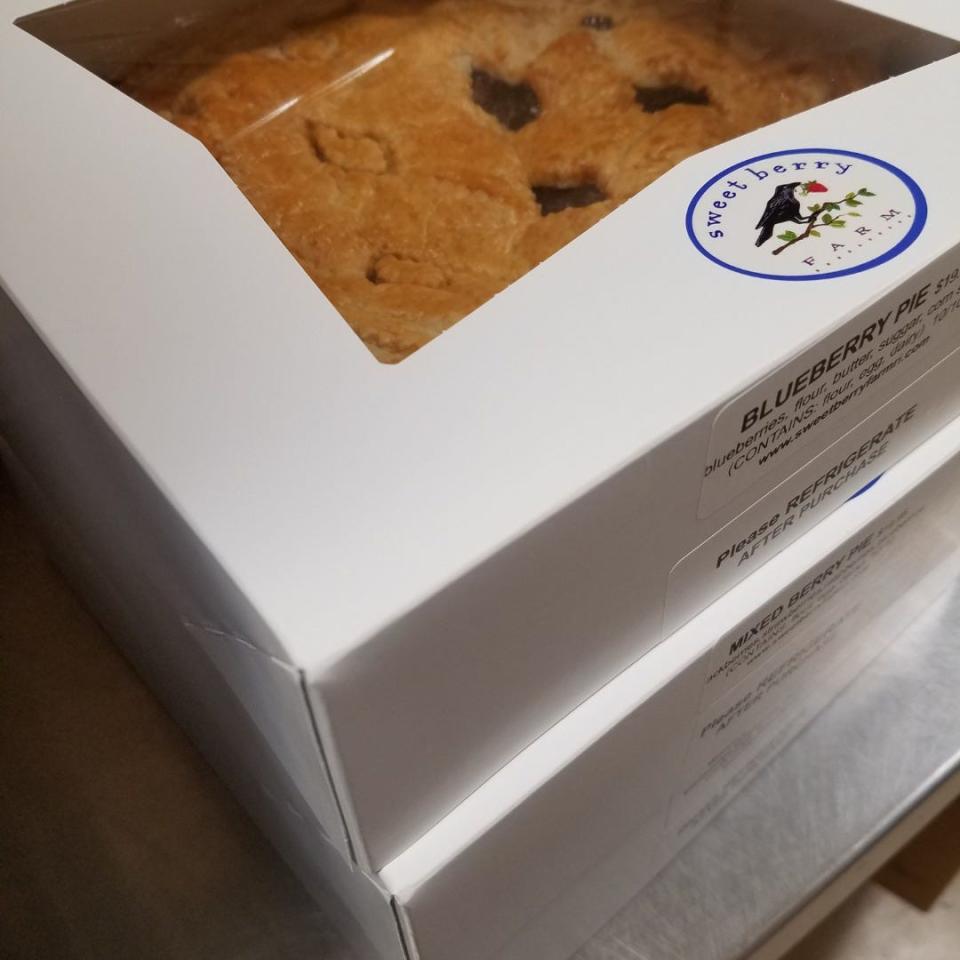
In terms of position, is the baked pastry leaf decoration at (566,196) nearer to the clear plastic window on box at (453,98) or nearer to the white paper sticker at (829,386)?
the clear plastic window on box at (453,98)

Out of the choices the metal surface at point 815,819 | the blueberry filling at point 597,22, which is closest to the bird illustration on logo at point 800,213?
the blueberry filling at point 597,22

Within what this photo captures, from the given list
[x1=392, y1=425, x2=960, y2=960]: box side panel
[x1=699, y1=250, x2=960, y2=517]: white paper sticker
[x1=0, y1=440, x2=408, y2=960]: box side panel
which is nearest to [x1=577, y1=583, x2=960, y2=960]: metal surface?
[x1=392, y1=425, x2=960, y2=960]: box side panel

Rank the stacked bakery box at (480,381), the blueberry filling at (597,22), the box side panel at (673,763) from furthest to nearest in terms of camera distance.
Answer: the blueberry filling at (597,22) < the box side panel at (673,763) < the stacked bakery box at (480,381)

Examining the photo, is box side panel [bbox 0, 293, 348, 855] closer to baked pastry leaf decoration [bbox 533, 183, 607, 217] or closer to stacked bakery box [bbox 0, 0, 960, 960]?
stacked bakery box [bbox 0, 0, 960, 960]

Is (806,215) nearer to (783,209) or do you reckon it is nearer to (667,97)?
(783,209)

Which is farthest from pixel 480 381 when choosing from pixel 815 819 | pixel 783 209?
pixel 815 819

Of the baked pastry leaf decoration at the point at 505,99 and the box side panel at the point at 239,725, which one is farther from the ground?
the baked pastry leaf decoration at the point at 505,99

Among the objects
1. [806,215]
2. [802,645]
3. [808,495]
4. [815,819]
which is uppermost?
[806,215]
